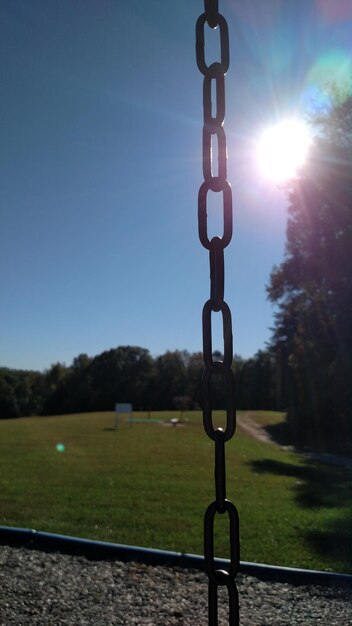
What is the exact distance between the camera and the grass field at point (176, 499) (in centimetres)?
624

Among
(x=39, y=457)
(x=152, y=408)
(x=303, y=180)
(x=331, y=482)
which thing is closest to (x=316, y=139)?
(x=303, y=180)

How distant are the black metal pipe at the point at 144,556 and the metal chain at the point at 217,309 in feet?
11.7

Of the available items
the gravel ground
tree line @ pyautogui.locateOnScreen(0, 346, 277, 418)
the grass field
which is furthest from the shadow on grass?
tree line @ pyautogui.locateOnScreen(0, 346, 277, 418)

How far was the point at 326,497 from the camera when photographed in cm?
992

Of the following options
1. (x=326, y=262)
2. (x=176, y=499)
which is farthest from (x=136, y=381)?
(x=176, y=499)

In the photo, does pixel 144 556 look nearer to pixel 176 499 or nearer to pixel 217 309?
pixel 176 499

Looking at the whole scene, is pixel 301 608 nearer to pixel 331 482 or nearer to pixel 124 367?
pixel 331 482

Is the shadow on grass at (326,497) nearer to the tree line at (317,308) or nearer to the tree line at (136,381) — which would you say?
the tree line at (317,308)

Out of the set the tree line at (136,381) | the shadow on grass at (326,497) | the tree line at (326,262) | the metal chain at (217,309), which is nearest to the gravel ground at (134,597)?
the shadow on grass at (326,497)

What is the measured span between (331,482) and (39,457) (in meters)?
6.36

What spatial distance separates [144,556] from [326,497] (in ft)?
17.5

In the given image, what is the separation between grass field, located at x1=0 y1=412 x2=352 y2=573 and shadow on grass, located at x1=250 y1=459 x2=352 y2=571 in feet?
0.05

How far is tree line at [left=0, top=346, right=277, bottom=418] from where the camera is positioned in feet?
161

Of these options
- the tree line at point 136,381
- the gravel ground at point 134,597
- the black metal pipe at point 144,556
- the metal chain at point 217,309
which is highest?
the tree line at point 136,381
